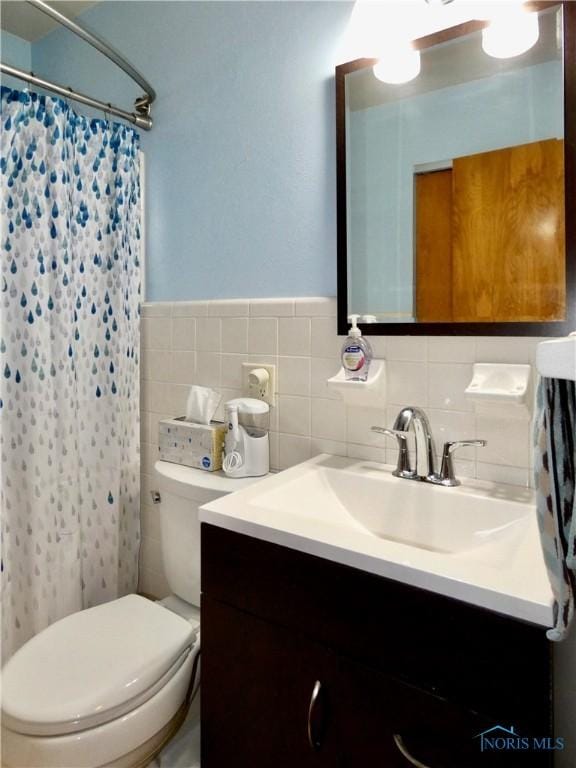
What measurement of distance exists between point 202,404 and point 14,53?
1.70 m

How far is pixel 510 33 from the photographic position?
0.97 m

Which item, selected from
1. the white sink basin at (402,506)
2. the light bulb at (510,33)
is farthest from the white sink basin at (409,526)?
the light bulb at (510,33)

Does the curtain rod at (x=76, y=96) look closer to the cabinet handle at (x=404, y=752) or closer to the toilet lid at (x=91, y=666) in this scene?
the toilet lid at (x=91, y=666)

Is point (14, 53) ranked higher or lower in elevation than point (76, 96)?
higher

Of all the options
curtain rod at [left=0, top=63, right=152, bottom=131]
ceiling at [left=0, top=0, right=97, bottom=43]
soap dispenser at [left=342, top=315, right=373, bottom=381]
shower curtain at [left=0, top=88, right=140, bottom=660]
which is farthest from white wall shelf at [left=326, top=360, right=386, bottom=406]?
ceiling at [left=0, top=0, right=97, bottom=43]

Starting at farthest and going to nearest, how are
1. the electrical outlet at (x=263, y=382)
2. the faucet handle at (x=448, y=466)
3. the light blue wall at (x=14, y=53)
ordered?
the light blue wall at (x=14, y=53) → the electrical outlet at (x=263, y=382) → the faucet handle at (x=448, y=466)

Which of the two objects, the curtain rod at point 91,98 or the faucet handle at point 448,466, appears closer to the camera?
the faucet handle at point 448,466

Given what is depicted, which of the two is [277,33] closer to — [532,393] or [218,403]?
[218,403]

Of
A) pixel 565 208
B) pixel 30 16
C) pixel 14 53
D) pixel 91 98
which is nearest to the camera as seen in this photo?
pixel 565 208

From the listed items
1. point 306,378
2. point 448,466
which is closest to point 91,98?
point 306,378

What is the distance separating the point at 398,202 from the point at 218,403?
736 mm

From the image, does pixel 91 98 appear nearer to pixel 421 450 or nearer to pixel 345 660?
pixel 421 450

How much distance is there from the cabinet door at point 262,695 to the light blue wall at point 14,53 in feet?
6.85
